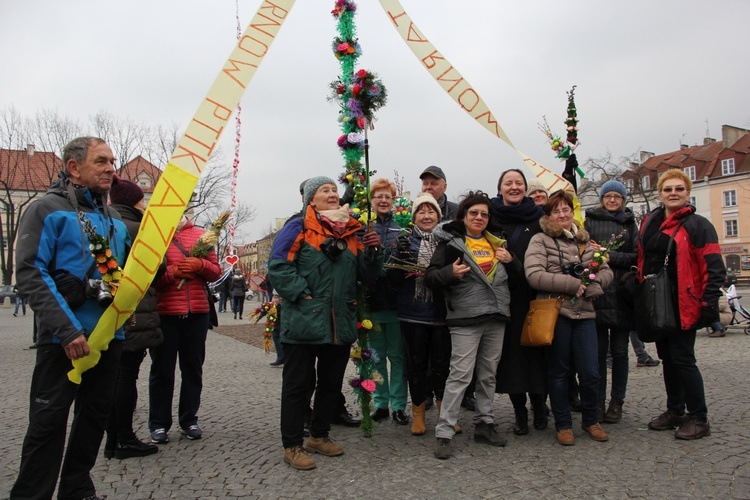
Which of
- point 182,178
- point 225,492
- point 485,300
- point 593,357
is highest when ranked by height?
point 182,178

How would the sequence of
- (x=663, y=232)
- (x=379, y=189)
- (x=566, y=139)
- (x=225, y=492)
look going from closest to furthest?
(x=225, y=492) → (x=663, y=232) → (x=379, y=189) → (x=566, y=139)

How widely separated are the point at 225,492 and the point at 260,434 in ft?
4.71

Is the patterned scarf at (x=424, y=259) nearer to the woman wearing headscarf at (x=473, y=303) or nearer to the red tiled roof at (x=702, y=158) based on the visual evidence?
the woman wearing headscarf at (x=473, y=303)

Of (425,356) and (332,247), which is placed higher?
(332,247)

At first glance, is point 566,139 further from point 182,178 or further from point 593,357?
point 182,178

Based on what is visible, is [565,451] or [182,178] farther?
[565,451]

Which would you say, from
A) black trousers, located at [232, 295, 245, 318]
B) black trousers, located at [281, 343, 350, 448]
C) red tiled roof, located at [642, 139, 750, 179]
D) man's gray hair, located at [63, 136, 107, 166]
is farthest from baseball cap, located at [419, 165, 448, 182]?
red tiled roof, located at [642, 139, 750, 179]

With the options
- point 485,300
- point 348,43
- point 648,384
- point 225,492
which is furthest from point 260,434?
point 648,384

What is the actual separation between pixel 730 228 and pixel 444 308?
6106cm

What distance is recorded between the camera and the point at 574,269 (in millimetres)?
4793

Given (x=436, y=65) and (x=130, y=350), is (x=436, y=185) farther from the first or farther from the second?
(x=130, y=350)

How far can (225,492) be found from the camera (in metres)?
3.79

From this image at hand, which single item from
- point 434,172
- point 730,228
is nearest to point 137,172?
point 434,172

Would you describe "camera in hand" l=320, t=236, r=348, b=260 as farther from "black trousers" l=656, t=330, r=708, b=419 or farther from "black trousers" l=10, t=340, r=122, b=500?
"black trousers" l=656, t=330, r=708, b=419
